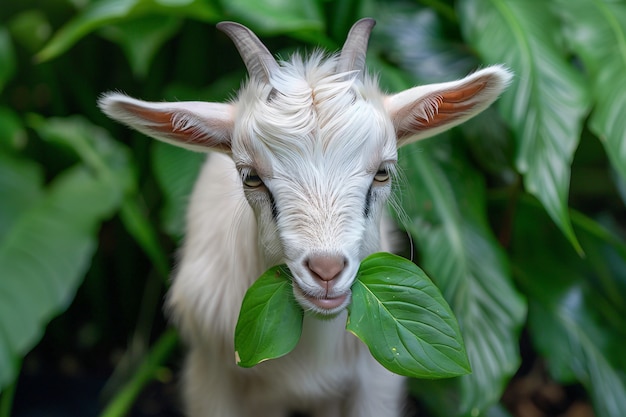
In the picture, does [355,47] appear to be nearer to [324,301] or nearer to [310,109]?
[310,109]

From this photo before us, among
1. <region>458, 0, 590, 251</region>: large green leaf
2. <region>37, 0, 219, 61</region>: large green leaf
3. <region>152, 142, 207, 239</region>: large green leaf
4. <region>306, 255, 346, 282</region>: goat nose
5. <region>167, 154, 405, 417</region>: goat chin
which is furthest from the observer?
<region>152, 142, 207, 239</region>: large green leaf

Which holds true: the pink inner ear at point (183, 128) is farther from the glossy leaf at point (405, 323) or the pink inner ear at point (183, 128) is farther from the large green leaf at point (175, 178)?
the large green leaf at point (175, 178)

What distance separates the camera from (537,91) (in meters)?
1.80

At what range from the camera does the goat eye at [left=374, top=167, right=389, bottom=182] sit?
1.20 metres

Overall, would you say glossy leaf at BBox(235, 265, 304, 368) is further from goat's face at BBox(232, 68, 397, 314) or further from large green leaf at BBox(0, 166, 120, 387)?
large green leaf at BBox(0, 166, 120, 387)

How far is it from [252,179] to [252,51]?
0.67 ft

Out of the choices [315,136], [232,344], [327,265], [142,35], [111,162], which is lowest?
[111,162]

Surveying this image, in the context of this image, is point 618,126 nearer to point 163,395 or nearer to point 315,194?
point 315,194

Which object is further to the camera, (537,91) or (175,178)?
(175,178)

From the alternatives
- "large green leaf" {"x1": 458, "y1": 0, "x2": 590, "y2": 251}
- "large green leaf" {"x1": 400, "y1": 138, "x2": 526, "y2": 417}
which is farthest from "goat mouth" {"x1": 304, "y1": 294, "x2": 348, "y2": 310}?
"large green leaf" {"x1": 458, "y1": 0, "x2": 590, "y2": 251}

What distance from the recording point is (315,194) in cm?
112

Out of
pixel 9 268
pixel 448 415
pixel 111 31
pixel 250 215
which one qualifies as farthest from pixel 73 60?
pixel 448 415

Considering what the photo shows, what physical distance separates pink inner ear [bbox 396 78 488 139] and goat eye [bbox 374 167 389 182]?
0.11 metres

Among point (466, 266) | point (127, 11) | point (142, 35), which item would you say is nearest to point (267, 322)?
point (466, 266)
